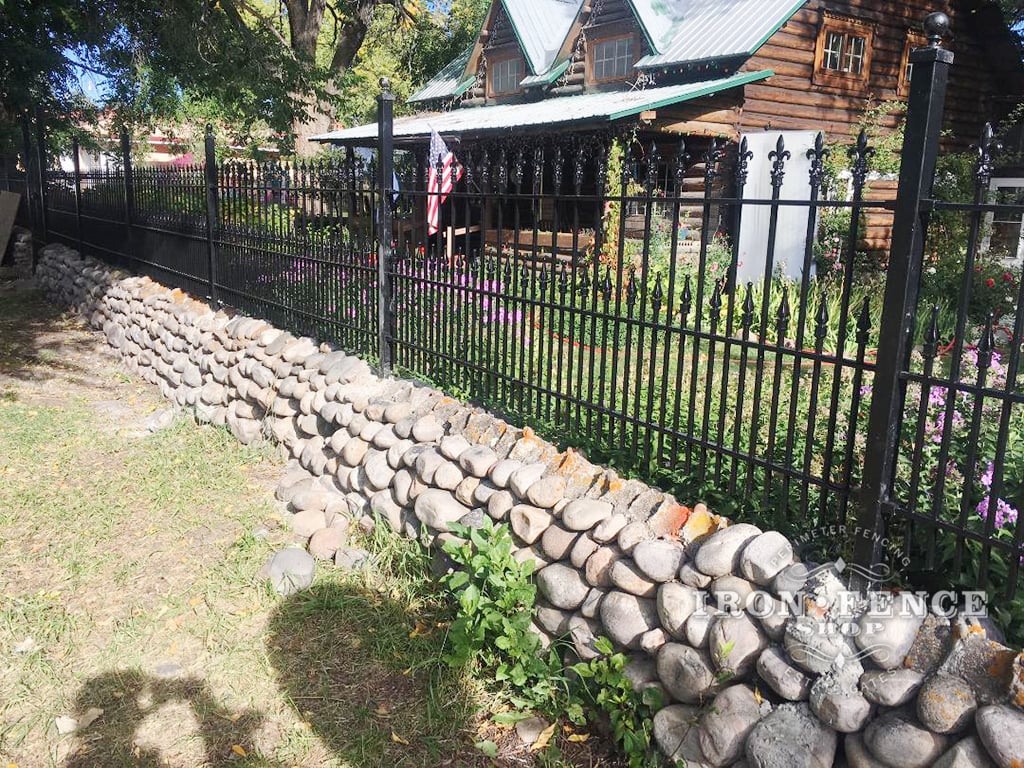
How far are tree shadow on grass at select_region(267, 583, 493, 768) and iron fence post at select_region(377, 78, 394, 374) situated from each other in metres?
1.89

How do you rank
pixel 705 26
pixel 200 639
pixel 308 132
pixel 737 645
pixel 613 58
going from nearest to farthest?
pixel 737 645, pixel 200 639, pixel 705 26, pixel 613 58, pixel 308 132

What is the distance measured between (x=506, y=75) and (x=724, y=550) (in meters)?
17.7

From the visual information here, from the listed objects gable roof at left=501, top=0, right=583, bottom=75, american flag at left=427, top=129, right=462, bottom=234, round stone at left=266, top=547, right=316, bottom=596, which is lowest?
round stone at left=266, top=547, right=316, bottom=596

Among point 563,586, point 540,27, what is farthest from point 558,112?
point 563,586

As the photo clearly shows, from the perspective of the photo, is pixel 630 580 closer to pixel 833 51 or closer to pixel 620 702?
pixel 620 702

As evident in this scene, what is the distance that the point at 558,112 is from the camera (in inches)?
534

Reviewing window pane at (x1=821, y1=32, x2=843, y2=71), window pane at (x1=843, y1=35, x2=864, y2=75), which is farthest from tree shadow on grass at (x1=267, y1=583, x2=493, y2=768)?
window pane at (x1=843, y1=35, x2=864, y2=75)

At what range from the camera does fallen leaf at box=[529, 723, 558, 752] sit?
322cm

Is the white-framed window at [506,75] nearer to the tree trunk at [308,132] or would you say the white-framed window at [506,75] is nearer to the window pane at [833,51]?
the tree trunk at [308,132]

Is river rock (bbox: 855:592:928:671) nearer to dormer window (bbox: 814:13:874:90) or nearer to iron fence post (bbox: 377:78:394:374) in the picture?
iron fence post (bbox: 377:78:394:374)

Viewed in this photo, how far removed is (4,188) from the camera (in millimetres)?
15625

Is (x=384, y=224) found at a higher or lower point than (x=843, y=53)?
lower

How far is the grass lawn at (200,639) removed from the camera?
3227 mm

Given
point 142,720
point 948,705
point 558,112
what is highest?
point 558,112
